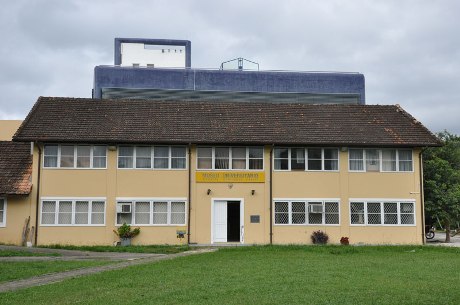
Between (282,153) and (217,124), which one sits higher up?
(217,124)

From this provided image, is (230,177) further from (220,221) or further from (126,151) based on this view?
(126,151)

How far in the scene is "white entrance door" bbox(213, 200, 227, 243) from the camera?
1035 inches

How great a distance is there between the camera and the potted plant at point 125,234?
25.2m

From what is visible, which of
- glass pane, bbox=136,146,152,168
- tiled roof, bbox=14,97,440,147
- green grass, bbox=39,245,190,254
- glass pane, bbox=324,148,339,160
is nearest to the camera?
green grass, bbox=39,245,190,254

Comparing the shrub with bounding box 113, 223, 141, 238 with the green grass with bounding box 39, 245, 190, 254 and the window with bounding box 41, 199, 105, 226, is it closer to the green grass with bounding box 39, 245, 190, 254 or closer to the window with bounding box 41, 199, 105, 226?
the window with bounding box 41, 199, 105, 226

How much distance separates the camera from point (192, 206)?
2620 centimetres

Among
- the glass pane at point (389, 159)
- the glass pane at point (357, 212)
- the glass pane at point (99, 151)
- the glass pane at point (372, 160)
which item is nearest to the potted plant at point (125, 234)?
the glass pane at point (99, 151)

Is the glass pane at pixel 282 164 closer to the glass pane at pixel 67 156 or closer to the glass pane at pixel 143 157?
the glass pane at pixel 143 157

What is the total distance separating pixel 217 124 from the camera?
27.8 metres

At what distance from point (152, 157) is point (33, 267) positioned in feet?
34.5

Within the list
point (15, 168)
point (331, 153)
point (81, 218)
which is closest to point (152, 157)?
point (81, 218)

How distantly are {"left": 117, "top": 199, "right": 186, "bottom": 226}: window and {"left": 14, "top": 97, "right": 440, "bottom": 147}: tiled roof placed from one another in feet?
9.37

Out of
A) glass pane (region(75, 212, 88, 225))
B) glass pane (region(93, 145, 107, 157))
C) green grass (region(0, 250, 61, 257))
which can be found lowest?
green grass (region(0, 250, 61, 257))

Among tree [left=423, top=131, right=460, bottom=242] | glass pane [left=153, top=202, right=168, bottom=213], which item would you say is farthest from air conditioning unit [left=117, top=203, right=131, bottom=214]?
tree [left=423, top=131, right=460, bottom=242]
